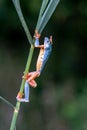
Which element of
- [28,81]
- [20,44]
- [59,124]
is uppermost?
[28,81]

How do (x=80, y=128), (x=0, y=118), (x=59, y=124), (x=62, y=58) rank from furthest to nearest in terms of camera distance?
(x=62, y=58) < (x=59, y=124) < (x=0, y=118) < (x=80, y=128)

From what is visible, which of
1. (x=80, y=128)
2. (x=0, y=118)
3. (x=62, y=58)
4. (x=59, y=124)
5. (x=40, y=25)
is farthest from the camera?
(x=62, y=58)

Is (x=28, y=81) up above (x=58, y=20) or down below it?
above

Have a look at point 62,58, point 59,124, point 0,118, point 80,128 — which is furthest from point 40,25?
point 62,58

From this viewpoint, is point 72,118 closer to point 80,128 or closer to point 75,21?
point 80,128

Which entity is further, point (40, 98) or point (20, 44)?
point (20, 44)

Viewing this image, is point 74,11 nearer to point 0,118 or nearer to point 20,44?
point 20,44
